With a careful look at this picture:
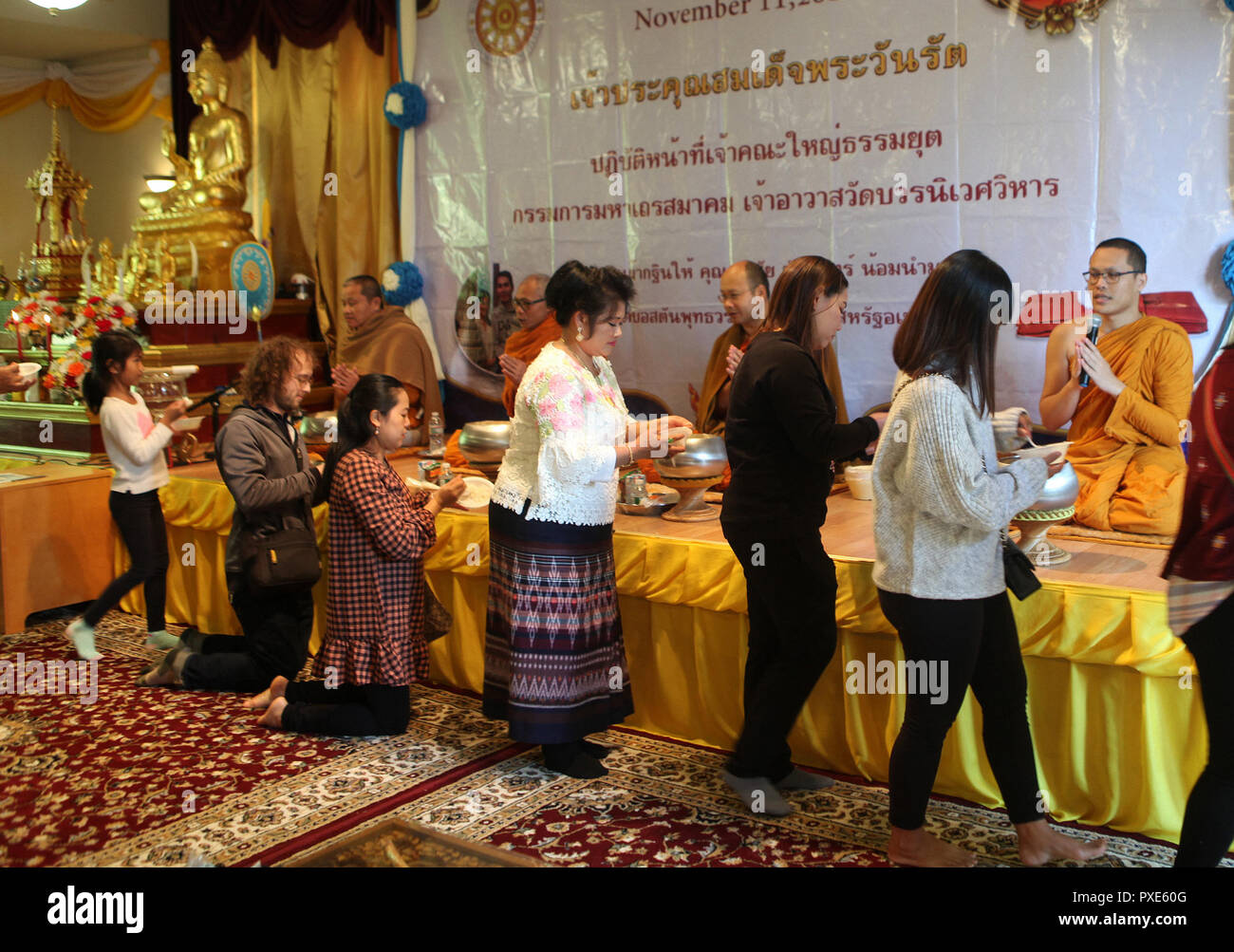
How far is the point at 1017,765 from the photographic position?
7.71 feet

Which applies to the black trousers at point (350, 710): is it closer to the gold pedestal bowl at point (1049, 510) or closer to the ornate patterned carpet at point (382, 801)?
the ornate patterned carpet at point (382, 801)

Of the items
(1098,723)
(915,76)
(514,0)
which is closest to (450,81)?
(514,0)

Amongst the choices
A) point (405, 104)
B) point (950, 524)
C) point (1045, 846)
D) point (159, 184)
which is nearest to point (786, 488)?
point (950, 524)

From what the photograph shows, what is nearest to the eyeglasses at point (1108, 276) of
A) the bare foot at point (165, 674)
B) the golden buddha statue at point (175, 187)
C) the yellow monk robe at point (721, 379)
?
the yellow monk robe at point (721, 379)

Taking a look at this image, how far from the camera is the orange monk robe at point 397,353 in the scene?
5.47 metres

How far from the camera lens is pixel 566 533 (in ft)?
9.48

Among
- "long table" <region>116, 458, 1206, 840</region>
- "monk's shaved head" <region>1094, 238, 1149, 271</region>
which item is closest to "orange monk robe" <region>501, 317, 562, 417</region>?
"long table" <region>116, 458, 1206, 840</region>

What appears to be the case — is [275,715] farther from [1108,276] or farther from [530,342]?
[1108,276]

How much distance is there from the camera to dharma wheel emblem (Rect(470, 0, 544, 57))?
17.7 feet

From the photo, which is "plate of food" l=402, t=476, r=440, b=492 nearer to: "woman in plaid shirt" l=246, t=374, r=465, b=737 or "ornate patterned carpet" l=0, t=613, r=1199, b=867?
"woman in plaid shirt" l=246, t=374, r=465, b=737

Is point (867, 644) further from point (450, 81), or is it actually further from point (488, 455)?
point (450, 81)

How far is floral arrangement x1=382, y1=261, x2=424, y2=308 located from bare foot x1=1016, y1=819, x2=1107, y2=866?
14.1 feet

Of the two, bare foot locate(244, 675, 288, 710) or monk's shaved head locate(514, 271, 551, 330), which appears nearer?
bare foot locate(244, 675, 288, 710)

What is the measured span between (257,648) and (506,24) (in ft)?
10.9
